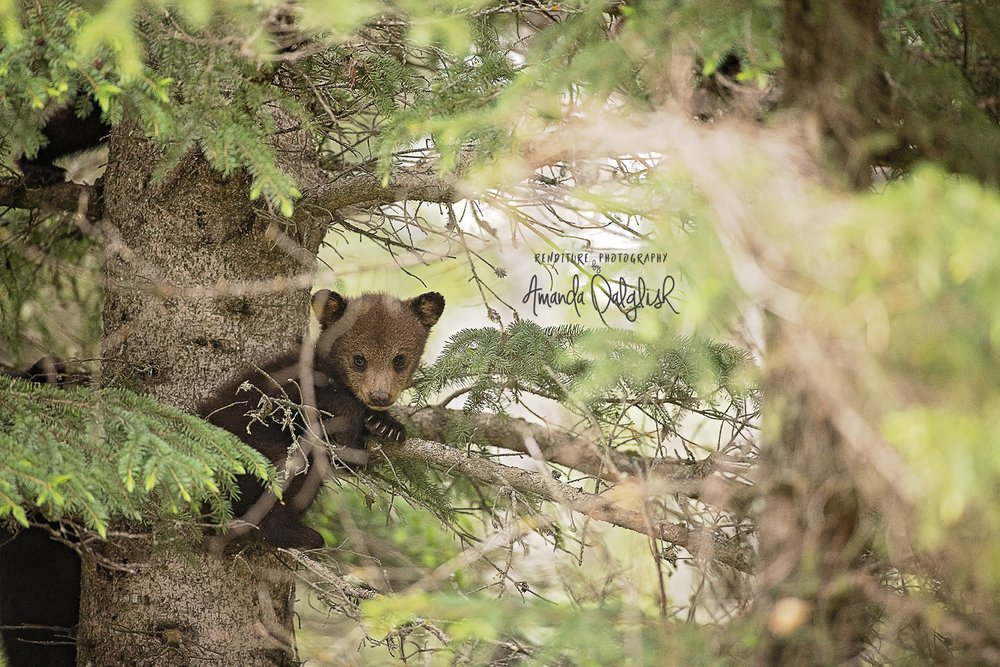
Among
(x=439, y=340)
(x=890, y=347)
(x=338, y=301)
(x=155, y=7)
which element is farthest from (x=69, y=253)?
(x=439, y=340)

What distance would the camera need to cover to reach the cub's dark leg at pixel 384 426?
186 inches

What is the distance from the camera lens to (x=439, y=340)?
12805mm

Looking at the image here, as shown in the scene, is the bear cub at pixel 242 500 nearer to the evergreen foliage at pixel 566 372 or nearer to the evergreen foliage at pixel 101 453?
the evergreen foliage at pixel 566 372

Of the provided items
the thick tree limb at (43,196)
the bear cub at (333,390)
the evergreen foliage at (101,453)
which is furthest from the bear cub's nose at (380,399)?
the thick tree limb at (43,196)

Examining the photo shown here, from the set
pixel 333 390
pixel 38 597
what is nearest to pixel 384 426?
pixel 333 390

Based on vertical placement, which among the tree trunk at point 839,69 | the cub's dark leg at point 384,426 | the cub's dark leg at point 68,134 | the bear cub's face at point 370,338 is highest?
the tree trunk at point 839,69

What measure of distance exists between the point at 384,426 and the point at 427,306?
1.18 meters

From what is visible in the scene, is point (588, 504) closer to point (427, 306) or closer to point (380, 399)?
point (380, 399)

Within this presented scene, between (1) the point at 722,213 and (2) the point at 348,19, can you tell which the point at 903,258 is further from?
(2) the point at 348,19

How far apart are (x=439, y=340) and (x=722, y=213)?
10.8 m

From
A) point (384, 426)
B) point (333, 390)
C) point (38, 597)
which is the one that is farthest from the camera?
point (333, 390)

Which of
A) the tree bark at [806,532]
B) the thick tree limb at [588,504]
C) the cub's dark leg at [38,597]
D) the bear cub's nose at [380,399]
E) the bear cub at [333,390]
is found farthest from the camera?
the bear cub's nose at [380,399]

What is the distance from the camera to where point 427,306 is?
19.0 ft

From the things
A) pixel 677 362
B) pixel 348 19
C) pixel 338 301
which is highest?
pixel 348 19
